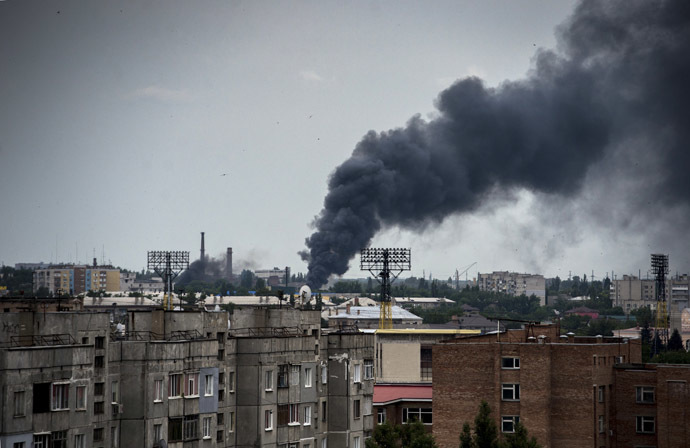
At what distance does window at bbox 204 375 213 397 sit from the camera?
3875cm

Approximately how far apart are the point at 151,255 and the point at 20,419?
13084 cm

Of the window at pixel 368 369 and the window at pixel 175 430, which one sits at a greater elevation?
the window at pixel 368 369

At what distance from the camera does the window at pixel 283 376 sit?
138 feet

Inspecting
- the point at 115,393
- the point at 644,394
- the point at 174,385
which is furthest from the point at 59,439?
the point at 644,394

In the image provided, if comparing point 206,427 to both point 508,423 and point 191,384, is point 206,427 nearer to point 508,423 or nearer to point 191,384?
point 191,384

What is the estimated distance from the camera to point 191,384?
125 feet

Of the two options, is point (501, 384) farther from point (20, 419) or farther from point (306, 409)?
point (20, 419)

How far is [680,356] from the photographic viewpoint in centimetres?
9600

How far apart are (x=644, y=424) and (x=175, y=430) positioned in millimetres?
21880

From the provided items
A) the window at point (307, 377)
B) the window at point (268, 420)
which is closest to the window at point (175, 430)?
the window at point (268, 420)

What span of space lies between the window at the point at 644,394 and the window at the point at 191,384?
20744 mm

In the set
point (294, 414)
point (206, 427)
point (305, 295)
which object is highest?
point (305, 295)

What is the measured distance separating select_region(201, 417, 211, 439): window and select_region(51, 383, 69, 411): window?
6.69 m

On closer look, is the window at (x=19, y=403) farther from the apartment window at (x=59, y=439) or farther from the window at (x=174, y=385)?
the window at (x=174, y=385)
